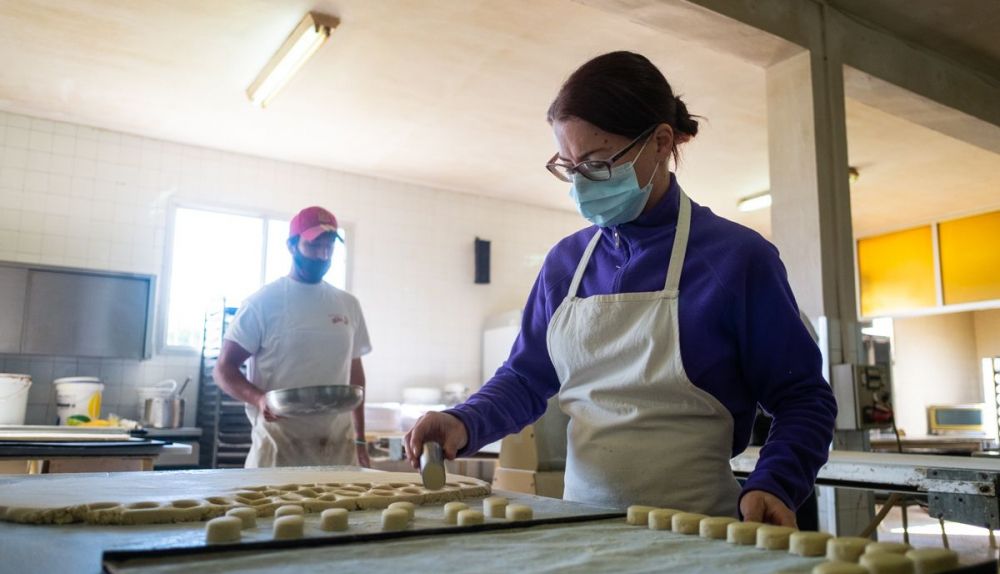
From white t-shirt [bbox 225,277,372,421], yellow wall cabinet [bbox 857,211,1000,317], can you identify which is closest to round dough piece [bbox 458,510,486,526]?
white t-shirt [bbox 225,277,372,421]

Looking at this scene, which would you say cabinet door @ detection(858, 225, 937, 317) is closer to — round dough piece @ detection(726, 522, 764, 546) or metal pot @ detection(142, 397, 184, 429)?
metal pot @ detection(142, 397, 184, 429)

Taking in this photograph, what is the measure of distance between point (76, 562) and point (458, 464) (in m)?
6.09

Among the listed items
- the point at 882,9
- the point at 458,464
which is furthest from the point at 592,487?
the point at 458,464

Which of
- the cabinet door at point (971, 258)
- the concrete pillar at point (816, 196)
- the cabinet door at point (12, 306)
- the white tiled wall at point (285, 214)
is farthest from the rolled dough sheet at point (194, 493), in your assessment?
the cabinet door at point (971, 258)

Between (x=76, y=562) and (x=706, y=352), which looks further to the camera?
(x=706, y=352)

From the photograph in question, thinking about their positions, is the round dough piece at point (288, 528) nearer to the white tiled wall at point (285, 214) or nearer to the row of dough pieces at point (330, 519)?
the row of dough pieces at point (330, 519)

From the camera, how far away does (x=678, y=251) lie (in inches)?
56.2

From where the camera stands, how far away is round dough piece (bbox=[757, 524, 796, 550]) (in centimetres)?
93

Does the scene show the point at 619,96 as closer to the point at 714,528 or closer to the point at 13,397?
the point at 714,528

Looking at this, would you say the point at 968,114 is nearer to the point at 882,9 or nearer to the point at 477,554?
the point at 882,9

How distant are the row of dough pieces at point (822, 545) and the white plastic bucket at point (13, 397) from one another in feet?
16.8

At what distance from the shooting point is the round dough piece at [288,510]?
3.82 ft

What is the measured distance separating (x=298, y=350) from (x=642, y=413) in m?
2.14

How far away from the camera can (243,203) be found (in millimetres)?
6555
